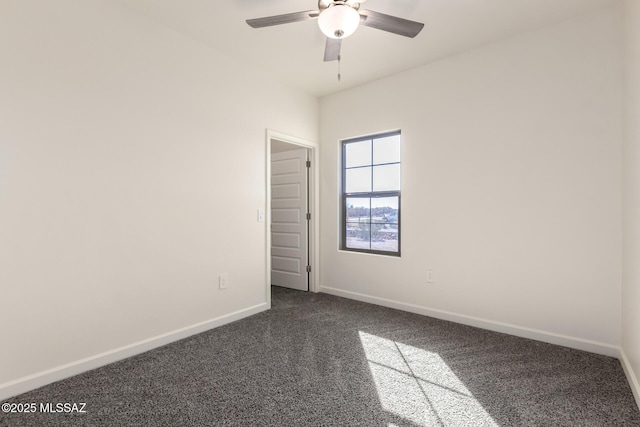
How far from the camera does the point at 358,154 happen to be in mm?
4027

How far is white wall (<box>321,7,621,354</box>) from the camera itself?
2.46 m

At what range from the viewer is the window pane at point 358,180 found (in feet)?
12.9

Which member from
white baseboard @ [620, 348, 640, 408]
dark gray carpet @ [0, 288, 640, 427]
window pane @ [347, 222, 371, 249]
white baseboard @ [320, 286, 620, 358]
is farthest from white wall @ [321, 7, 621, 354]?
dark gray carpet @ [0, 288, 640, 427]

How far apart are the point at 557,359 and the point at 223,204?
10.1 feet

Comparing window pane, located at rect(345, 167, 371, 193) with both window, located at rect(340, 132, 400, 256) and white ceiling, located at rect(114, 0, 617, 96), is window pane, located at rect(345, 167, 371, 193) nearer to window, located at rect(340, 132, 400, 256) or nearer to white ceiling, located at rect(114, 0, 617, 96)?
window, located at rect(340, 132, 400, 256)

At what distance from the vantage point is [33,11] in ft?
6.63

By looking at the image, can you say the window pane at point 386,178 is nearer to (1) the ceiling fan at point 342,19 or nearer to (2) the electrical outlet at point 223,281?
(1) the ceiling fan at point 342,19

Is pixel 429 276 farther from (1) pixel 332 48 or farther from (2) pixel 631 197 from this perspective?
(1) pixel 332 48

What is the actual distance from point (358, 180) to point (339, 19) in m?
2.33

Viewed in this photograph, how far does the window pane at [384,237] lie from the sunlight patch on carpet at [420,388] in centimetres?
129

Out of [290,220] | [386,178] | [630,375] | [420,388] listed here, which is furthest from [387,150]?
[630,375]

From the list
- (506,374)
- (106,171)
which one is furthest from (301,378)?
(106,171)

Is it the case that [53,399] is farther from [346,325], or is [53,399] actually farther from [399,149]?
[399,149]

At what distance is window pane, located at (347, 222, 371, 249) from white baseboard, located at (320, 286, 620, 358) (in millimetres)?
592
